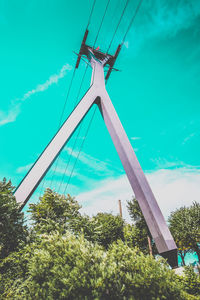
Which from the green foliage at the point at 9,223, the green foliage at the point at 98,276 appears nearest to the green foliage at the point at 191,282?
the green foliage at the point at 98,276

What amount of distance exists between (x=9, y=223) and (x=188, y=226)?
1662 centimetres

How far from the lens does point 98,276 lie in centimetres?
400

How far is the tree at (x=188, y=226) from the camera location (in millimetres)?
15125

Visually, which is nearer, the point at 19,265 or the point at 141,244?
the point at 19,265

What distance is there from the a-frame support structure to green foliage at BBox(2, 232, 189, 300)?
92.8 inches

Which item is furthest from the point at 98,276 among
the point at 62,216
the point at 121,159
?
the point at 62,216

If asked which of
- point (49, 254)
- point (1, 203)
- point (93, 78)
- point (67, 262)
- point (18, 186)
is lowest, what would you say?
point (67, 262)

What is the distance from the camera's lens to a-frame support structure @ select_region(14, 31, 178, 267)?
6681 mm

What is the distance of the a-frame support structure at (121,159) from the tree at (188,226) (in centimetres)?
1117

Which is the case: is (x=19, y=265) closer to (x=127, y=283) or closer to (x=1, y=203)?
(x=1, y=203)

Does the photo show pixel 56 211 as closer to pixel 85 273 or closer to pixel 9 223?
pixel 9 223

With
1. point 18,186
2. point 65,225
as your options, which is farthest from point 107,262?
point 18,186

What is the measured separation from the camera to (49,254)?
4.99m

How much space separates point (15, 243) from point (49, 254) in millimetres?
3578
